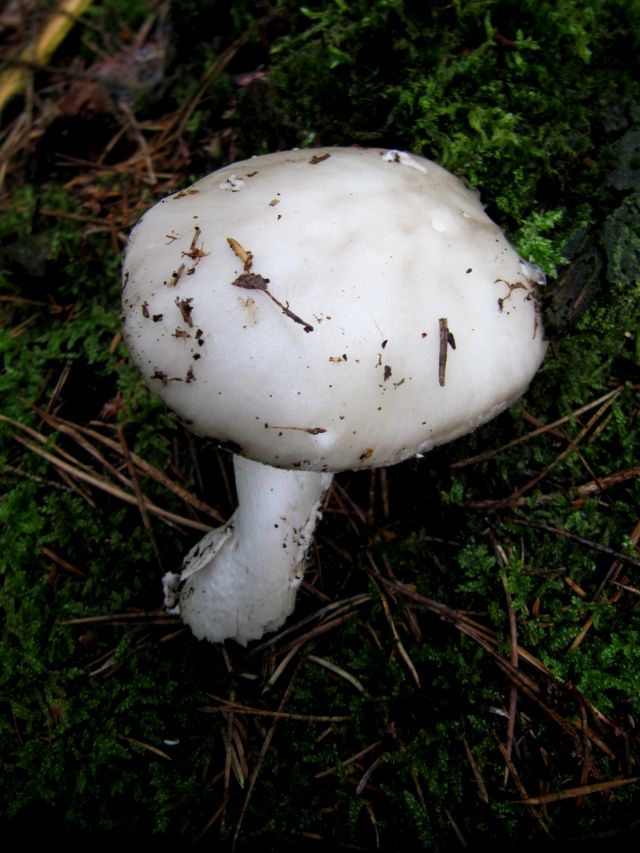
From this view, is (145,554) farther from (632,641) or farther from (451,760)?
(632,641)

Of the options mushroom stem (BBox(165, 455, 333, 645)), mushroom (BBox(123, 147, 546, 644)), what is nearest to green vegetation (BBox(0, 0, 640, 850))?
mushroom stem (BBox(165, 455, 333, 645))

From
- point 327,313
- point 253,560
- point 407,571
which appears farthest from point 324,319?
point 407,571

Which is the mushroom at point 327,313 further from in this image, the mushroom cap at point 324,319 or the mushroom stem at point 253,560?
the mushroom stem at point 253,560

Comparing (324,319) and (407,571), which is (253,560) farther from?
(324,319)

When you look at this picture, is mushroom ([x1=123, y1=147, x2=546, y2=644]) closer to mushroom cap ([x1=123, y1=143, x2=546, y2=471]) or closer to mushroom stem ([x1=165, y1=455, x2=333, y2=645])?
mushroom cap ([x1=123, y1=143, x2=546, y2=471])

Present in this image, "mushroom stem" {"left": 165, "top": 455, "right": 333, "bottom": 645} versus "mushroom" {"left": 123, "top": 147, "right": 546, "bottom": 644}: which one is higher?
"mushroom" {"left": 123, "top": 147, "right": 546, "bottom": 644}

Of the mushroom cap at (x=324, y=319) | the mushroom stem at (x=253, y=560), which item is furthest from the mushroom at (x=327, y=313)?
the mushroom stem at (x=253, y=560)

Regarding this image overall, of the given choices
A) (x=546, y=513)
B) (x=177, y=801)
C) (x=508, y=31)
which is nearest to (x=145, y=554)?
(x=177, y=801)
